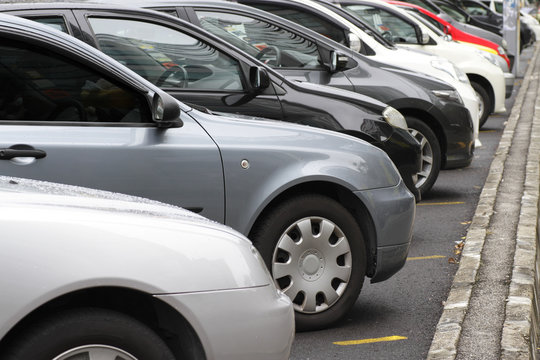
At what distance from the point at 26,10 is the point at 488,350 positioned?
3.09m

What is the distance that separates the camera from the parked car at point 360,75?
313 inches

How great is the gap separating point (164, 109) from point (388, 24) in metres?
9.38

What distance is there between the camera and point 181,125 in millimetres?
4926

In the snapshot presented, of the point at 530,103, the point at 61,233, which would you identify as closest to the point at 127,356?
the point at 61,233

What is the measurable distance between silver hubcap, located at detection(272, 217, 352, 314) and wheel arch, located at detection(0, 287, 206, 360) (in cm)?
193

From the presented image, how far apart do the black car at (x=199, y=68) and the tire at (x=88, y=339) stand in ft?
9.95

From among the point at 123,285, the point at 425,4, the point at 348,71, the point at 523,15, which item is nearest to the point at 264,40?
the point at 348,71

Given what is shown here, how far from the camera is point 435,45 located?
548 inches

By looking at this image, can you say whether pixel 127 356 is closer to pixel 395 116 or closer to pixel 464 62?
pixel 395 116

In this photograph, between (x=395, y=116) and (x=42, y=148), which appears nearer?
(x=42, y=148)

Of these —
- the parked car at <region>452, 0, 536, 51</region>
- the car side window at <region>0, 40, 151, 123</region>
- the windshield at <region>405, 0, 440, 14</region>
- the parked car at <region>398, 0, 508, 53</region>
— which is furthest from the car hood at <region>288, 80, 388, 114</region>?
the parked car at <region>452, 0, 536, 51</region>

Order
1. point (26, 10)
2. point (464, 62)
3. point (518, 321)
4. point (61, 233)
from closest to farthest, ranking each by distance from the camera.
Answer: point (61, 233), point (518, 321), point (26, 10), point (464, 62)

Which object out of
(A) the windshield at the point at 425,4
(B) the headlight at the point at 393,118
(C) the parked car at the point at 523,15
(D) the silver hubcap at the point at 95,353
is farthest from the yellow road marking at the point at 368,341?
(C) the parked car at the point at 523,15

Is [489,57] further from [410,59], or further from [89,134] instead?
[89,134]
